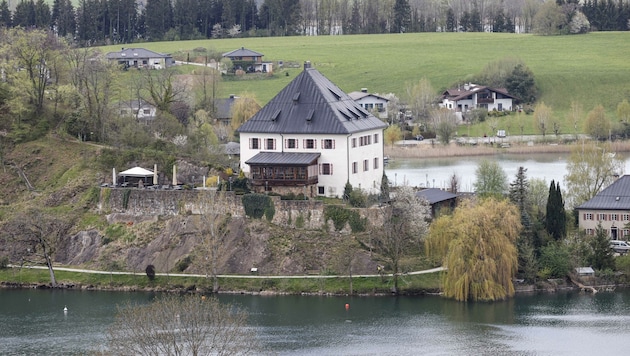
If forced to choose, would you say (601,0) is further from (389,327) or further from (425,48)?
(389,327)

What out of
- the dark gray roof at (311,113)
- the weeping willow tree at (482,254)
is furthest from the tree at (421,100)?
the weeping willow tree at (482,254)

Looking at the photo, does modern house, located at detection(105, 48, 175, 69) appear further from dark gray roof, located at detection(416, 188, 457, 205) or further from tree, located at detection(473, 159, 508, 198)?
dark gray roof, located at detection(416, 188, 457, 205)

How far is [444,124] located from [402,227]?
56.5m

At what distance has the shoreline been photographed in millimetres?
128500

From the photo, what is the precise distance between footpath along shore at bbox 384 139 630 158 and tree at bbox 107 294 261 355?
66325 mm

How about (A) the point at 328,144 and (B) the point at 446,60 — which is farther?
(B) the point at 446,60

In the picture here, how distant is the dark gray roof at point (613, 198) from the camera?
8444 centimetres

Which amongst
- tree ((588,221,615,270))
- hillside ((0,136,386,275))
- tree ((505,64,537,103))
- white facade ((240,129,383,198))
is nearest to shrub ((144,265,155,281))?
hillside ((0,136,386,275))

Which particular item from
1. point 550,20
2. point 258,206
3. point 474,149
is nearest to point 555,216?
point 258,206

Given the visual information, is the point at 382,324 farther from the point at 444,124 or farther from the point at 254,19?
the point at 254,19

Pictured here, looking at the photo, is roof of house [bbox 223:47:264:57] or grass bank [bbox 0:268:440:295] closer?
grass bank [bbox 0:268:440:295]

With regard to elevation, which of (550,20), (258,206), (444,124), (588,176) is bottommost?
(258,206)

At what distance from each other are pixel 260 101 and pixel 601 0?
56.5 meters

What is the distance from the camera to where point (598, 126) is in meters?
135
